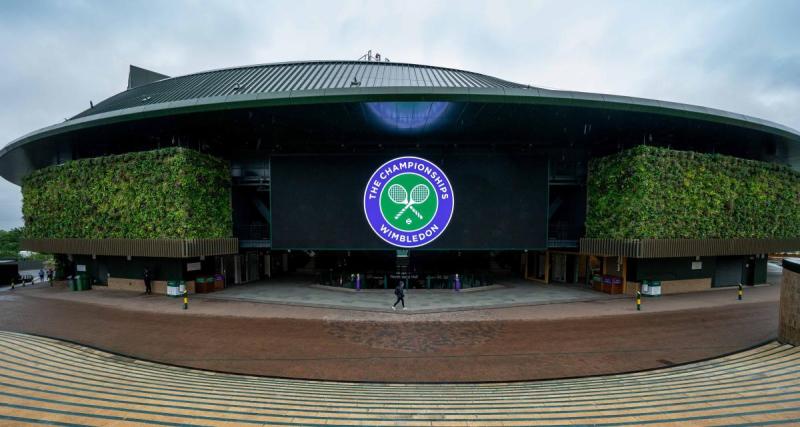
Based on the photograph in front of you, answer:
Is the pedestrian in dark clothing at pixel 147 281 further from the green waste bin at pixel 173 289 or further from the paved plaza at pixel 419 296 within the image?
the paved plaza at pixel 419 296

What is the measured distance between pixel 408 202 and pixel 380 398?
15.4 metres

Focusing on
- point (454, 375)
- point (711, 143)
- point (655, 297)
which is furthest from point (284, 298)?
point (711, 143)

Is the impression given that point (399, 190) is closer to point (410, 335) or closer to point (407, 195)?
point (407, 195)

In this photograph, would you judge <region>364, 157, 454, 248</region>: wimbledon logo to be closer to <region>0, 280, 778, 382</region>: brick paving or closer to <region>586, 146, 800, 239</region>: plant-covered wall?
<region>0, 280, 778, 382</region>: brick paving

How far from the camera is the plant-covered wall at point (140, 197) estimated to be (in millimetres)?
20266

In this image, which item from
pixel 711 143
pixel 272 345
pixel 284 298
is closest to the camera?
pixel 272 345

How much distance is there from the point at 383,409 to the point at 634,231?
2098 cm

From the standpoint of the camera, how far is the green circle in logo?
844 inches

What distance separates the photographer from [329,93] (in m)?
16.3

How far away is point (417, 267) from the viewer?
27750 mm

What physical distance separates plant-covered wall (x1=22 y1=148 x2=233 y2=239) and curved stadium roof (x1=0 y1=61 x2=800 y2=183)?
2987 millimetres

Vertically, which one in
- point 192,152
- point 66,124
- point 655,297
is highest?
point 66,124

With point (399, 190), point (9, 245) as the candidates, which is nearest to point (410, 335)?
point (399, 190)

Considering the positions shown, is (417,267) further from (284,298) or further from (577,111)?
A: (577,111)
